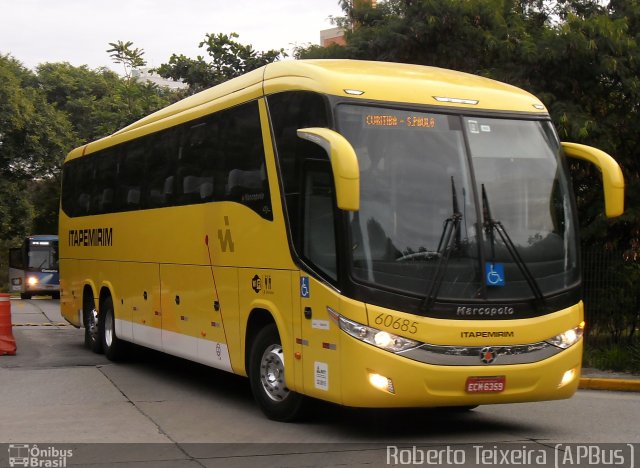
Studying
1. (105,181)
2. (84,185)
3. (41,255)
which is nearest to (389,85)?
(105,181)

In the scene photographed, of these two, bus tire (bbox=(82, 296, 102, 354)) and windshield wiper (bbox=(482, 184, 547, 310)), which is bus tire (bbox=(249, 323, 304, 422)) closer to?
windshield wiper (bbox=(482, 184, 547, 310))

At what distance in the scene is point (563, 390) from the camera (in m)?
8.79

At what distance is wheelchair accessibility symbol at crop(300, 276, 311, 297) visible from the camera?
343 inches

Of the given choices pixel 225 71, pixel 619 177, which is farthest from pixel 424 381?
pixel 225 71

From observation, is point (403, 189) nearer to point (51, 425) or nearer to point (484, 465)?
point (484, 465)

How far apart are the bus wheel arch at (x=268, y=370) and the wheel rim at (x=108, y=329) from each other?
5737 millimetres

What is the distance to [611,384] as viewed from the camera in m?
12.6

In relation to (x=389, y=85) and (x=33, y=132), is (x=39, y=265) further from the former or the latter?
(x=389, y=85)

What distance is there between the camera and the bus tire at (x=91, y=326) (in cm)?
1591

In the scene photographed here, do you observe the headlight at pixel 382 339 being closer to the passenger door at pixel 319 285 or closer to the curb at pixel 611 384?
the passenger door at pixel 319 285

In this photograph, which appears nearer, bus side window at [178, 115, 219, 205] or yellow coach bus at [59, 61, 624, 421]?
yellow coach bus at [59, 61, 624, 421]

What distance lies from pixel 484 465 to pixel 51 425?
4.38m

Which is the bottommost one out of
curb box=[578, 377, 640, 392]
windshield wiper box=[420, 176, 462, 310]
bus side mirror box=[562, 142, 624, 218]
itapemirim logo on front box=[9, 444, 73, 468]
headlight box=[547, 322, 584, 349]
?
curb box=[578, 377, 640, 392]

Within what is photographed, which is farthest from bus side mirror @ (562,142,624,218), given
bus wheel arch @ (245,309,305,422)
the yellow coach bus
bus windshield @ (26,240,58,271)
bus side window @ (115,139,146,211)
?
bus windshield @ (26,240,58,271)
